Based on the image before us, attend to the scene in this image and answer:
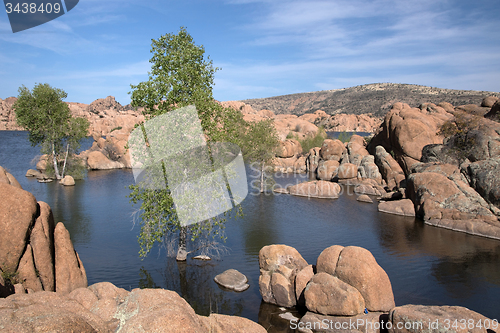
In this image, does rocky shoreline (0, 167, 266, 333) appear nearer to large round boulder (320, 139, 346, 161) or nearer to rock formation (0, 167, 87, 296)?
rock formation (0, 167, 87, 296)

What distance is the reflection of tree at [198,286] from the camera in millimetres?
17078

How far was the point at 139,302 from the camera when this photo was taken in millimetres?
9023

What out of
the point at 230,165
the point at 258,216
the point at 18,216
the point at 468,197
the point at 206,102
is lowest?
the point at 258,216

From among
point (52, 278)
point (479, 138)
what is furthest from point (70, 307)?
point (479, 138)

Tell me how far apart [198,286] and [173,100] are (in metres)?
11.1

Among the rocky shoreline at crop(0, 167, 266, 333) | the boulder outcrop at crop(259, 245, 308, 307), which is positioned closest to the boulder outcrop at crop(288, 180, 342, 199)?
the boulder outcrop at crop(259, 245, 308, 307)

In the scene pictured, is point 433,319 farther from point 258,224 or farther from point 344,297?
point 258,224

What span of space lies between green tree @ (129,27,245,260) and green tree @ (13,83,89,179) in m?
36.9

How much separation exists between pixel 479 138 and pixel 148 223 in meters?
40.7

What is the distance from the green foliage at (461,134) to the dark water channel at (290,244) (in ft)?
45.2

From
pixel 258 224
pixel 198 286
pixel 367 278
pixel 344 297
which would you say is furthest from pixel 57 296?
pixel 258 224

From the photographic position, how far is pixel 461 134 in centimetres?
4328

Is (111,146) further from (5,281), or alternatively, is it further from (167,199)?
(5,281)

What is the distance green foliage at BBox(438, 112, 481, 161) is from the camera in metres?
41.9
